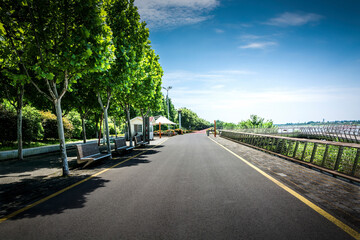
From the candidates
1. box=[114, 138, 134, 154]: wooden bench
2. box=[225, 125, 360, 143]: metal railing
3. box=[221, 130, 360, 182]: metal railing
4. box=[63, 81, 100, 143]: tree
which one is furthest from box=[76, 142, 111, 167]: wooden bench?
box=[225, 125, 360, 143]: metal railing

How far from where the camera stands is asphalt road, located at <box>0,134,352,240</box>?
3045 millimetres

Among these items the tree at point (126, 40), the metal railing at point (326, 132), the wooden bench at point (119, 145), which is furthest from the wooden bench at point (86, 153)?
the metal railing at point (326, 132)

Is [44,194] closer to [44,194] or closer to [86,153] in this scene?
[44,194]

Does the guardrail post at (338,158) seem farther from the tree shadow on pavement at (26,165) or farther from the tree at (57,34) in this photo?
the tree shadow on pavement at (26,165)

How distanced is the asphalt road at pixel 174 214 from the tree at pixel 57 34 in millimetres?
3648

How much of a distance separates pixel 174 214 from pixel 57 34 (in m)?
7.75

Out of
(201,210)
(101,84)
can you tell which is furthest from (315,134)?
(201,210)

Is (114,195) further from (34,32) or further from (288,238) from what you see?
(34,32)

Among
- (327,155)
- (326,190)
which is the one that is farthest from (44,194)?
(327,155)

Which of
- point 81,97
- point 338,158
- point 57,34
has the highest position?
point 57,34

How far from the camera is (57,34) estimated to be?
7656 mm

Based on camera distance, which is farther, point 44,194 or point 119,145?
point 119,145

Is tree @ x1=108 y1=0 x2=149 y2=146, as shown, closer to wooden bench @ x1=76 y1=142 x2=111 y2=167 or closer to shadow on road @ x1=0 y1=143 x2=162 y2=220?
wooden bench @ x1=76 y1=142 x2=111 y2=167

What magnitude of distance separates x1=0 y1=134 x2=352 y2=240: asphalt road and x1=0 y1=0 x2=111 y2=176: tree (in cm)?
365
